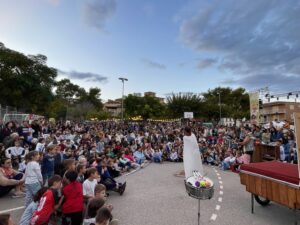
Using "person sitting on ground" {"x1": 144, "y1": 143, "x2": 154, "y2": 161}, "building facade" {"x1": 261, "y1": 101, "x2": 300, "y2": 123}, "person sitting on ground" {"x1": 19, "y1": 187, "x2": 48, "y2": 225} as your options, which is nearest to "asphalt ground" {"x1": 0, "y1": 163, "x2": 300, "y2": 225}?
"person sitting on ground" {"x1": 19, "y1": 187, "x2": 48, "y2": 225}

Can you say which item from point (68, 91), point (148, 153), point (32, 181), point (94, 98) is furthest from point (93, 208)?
point (68, 91)

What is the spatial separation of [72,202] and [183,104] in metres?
52.9

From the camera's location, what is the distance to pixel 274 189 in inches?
226

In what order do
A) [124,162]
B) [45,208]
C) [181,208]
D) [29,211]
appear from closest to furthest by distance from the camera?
[45,208]
[29,211]
[181,208]
[124,162]

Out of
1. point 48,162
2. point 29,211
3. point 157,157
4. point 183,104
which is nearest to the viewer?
point 29,211

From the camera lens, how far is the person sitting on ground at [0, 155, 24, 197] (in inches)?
294

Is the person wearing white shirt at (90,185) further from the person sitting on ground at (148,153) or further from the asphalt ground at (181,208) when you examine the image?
A: the person sitting on ground at (148,153)

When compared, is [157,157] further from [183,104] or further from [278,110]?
[278,110]

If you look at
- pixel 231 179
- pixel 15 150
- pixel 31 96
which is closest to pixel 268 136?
Answer: pixel 231 179

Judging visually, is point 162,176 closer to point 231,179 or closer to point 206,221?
point 231,179

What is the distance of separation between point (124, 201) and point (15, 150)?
5.58 metres

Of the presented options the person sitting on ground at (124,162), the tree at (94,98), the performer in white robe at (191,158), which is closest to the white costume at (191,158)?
the performer in white robe at (191,158)

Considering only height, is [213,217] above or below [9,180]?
below

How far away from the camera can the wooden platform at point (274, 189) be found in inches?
203
